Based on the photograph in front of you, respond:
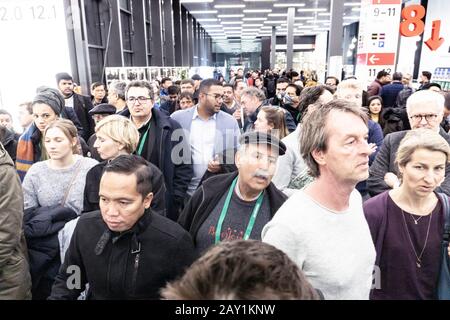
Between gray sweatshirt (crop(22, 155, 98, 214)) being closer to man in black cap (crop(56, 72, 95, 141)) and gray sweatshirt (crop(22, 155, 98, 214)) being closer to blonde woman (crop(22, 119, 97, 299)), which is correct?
blonde woman (crop(22, 119, 97, 299))

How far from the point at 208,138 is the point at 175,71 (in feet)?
29.7

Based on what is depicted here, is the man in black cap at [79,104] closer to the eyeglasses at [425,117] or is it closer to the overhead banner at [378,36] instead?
the eyeglasses at [425,117]

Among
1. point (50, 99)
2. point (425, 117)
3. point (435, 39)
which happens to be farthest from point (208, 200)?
point (435, 39)

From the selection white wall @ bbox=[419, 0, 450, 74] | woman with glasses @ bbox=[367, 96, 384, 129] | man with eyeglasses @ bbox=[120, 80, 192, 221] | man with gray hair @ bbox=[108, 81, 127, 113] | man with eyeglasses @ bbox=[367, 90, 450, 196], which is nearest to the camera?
man with eyeglasses @ bbox=[367, 90, 450, 196]

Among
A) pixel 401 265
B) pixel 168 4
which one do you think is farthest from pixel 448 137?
pixel 168 4

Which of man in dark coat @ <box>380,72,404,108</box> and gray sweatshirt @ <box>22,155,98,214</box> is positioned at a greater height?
man in dark coat @ <box>380,72,404,108</box>

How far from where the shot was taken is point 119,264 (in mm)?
1541

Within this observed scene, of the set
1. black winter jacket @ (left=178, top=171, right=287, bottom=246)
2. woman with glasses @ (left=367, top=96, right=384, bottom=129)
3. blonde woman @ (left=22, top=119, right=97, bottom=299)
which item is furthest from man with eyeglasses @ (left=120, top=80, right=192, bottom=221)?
woman with glasses @ (left=367, top=96, right=384, bottom=129)

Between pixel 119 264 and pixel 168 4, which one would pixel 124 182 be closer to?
pixel 119 264

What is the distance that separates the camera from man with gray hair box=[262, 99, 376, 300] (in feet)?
3.91

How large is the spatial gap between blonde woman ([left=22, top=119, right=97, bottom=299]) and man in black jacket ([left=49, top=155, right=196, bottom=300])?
0.58 meters

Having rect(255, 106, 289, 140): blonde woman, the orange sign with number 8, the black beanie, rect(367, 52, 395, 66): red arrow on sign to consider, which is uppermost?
the orange sign with number 8

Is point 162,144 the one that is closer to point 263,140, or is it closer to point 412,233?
point 263,140

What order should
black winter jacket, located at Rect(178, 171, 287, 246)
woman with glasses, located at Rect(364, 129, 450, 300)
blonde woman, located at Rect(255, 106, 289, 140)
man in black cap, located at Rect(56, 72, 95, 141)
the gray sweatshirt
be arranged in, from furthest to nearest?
man in black cap, located at Rect(56, 72, 95, 141) < blonde woman, located at Rect(255, 106, 289, 140) < the gray sweatshirt < black winter jacket, located at Rect(178, 171, 287, 246) < woman with glasses, located at Rect(364, 129, 450, 300)
